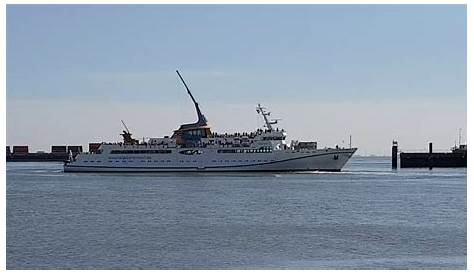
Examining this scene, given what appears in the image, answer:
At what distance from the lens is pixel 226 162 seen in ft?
201

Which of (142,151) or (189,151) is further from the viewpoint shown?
(142,151)

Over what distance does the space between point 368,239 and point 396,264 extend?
4.03m

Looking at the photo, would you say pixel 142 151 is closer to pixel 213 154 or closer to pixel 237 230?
pixel 213 154

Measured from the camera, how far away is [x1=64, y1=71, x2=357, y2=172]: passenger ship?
199 ft

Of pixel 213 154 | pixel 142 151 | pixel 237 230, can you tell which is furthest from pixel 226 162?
pixel 237 230

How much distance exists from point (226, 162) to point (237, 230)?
3827 centimetres

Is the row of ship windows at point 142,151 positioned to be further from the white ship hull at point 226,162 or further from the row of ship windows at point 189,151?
the white ship hull at point 226,162

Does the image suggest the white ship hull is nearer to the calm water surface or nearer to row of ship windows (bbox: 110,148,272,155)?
row of ship windows (bbox: 110,148,272,155)

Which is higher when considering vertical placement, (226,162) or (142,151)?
(142,151)

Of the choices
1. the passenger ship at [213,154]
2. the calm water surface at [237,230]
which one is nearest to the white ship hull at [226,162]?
the passenger ship at [213,154]

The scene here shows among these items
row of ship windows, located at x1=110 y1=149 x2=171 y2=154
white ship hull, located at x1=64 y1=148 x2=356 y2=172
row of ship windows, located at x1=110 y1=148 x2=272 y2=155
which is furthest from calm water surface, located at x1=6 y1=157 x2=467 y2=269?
→ row of ship windows, located at x1=110 y1=149 x2=171 y2=154

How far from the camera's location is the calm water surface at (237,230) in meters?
17.5

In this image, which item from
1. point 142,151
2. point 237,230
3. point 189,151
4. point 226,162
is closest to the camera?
point 237,230

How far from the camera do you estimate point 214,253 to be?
60.6ft
